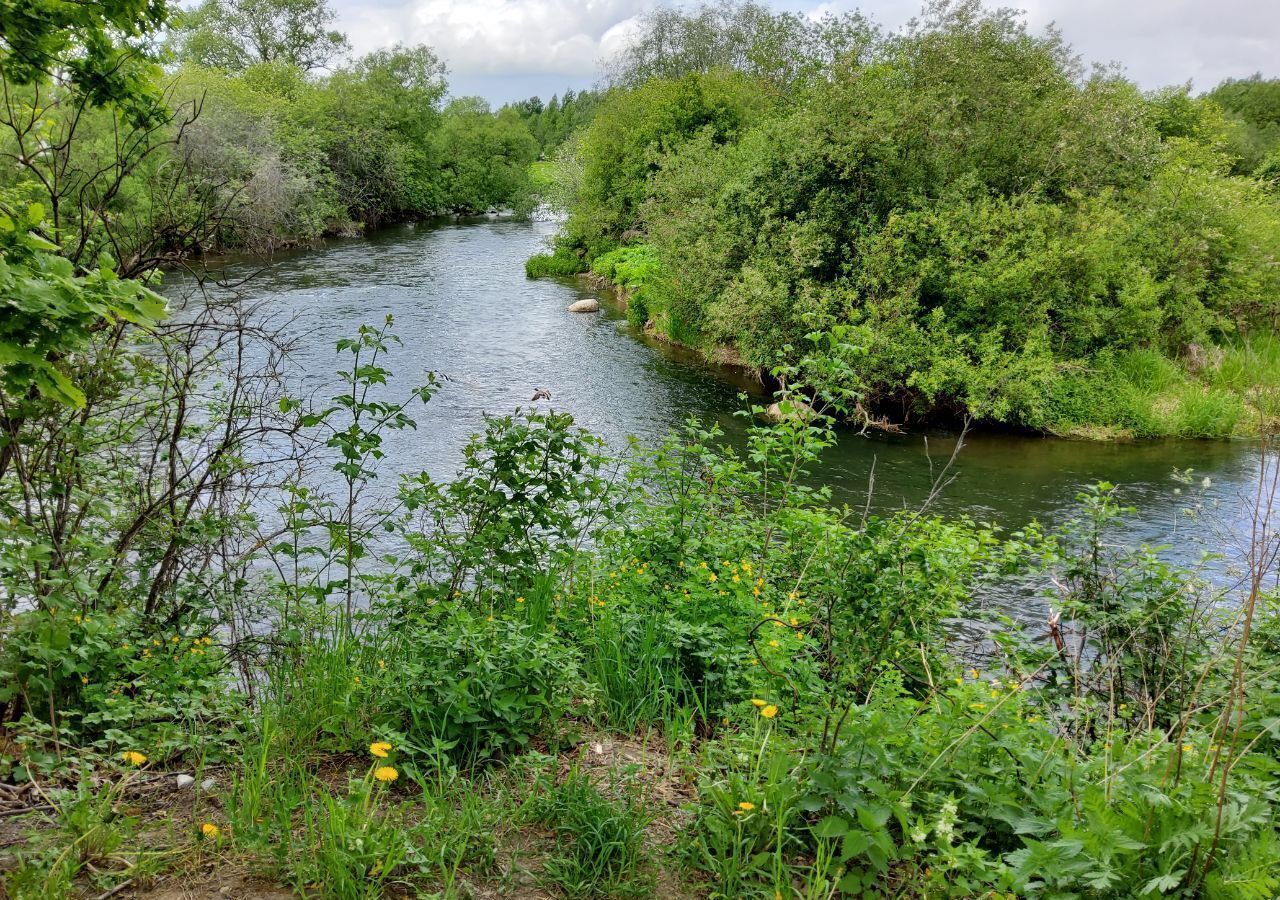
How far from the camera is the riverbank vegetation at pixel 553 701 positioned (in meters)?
2.48

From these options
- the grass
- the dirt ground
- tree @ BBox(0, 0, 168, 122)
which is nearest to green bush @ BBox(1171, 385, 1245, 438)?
the grass

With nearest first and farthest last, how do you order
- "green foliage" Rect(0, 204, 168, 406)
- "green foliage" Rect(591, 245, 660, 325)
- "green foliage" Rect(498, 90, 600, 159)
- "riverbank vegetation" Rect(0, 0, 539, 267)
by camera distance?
1. "green foliage" Rect(0, 204, 168, 406)
2. "green foliage" Rect(591, 245, 660, 325)
3. "riverbank vegetation" Rect(0, 0, 539, 267)
4. "green foliage" Rect(498, 90, 600, 159)

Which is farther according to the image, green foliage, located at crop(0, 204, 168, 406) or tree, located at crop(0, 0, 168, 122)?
tree, located at crop(0, 0, 168, 122)

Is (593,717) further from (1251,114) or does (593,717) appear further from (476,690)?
(1251,114)

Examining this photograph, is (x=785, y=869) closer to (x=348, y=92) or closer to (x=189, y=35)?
(x=348, y=92)

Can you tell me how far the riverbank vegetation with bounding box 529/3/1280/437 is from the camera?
1608 centimetres

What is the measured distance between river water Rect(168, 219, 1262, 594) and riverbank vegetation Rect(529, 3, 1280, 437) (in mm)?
1291

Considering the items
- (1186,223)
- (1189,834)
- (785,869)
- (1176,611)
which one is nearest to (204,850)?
(785,869)

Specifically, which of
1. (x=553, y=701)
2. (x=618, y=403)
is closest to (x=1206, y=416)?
(x=618, y=403)

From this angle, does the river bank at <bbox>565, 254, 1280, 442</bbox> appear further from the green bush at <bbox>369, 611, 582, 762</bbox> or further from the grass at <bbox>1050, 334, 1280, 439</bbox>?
the green bush at <bbox>369, 611, 582, 762</bbox>

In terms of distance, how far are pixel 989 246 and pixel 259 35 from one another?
5401 centimetres

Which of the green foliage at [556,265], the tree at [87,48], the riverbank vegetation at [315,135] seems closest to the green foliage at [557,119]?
the riverbank vegetation at [315,135]

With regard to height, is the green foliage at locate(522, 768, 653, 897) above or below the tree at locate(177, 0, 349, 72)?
below

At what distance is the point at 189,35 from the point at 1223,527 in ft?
195
